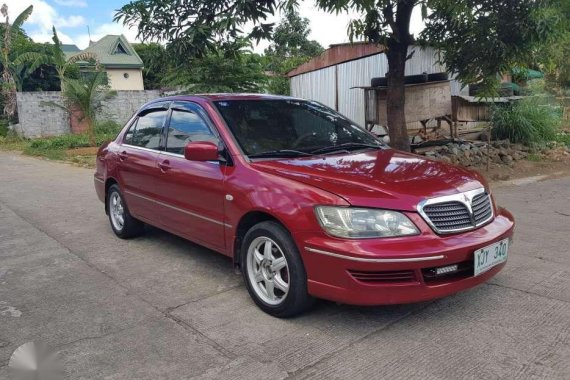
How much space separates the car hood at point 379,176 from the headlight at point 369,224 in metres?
0.05

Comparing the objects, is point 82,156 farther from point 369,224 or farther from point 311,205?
point 369,224

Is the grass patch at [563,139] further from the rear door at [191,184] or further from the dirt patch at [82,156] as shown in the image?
the dirt patch at [82,156]

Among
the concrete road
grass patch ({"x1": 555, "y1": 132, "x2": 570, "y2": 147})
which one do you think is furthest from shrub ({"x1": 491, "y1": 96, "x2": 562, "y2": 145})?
the concrete road

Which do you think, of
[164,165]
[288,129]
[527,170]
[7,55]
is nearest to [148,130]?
[164,165]

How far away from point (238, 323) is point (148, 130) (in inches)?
98.8

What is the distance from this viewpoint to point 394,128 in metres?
8.98

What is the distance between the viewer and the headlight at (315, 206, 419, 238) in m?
3.02

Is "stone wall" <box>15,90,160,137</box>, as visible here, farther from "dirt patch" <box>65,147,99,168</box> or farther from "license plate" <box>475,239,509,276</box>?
"license plate" <box>475,239,509,276</box>

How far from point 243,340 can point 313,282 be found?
1.89 feet

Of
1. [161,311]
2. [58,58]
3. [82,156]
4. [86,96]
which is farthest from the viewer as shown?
[58,58]

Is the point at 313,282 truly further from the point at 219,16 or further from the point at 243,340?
the point at 219,16

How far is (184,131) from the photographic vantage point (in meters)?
4.45

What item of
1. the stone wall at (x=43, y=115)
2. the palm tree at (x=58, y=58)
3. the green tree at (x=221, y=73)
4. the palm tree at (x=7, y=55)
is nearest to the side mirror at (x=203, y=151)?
the green tree at (x=221, y=73)

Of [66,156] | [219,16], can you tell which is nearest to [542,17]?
[219,16]
